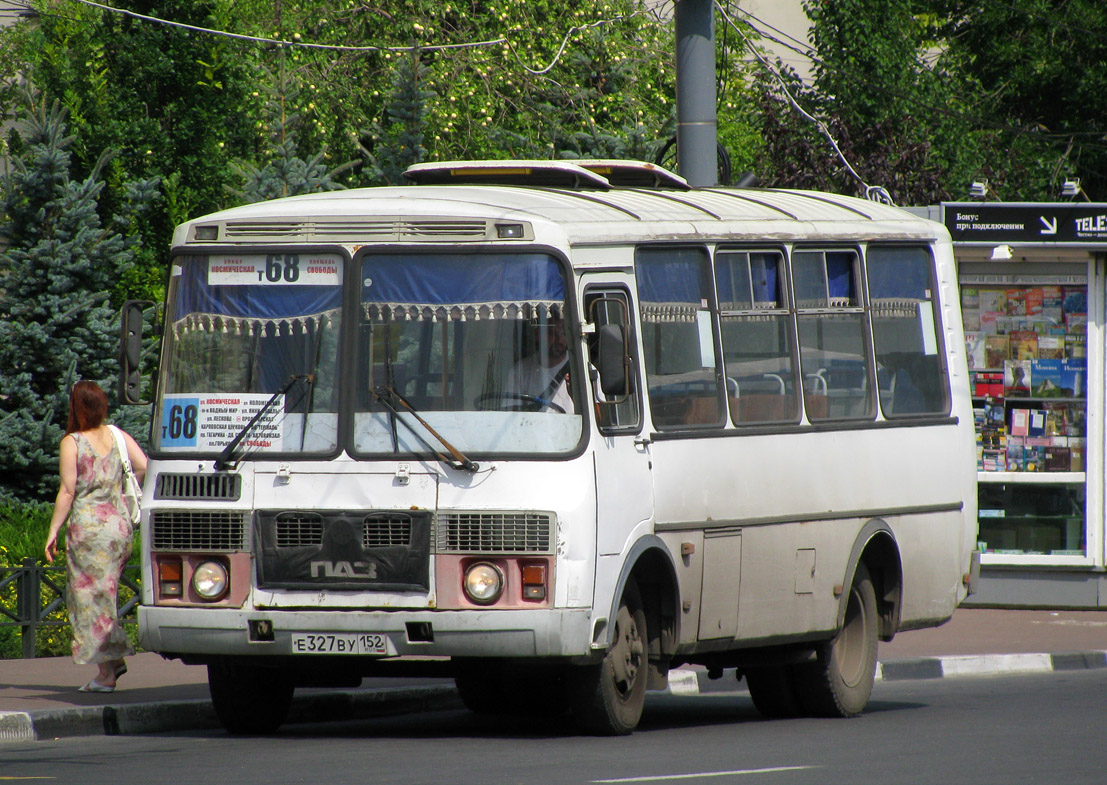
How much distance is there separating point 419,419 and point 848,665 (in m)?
3.65

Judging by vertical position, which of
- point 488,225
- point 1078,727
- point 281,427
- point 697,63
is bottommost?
point 1078,727

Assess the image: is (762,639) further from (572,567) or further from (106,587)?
(106,587)

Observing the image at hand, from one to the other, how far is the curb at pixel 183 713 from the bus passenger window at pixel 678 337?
2.86m

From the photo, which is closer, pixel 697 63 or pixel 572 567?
pixel 572 567

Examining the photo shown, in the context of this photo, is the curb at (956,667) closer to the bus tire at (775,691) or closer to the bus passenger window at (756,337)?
the bus tire at (775,691)

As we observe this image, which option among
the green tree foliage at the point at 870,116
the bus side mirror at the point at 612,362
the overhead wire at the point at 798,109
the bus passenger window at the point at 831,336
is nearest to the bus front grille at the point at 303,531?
the bus side mirror at the point at 612,362

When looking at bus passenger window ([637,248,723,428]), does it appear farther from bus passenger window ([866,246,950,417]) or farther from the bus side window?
bus passenger window ([866,246,950,417])

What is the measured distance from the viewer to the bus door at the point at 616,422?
8.83m

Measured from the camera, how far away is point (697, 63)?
1426cm

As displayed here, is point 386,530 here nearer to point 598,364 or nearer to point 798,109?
point 598,364

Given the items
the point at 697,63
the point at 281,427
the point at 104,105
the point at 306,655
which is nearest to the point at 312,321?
the point at 281,427

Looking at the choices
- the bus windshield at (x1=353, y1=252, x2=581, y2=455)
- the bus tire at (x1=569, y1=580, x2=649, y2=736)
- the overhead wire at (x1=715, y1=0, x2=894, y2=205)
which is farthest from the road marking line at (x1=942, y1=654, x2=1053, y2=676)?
the bus windshield at (x1=353, y1=252, x2=581, y2=455)

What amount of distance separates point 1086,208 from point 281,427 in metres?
9.86

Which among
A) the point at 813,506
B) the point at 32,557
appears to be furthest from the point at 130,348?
the point at 32,557
